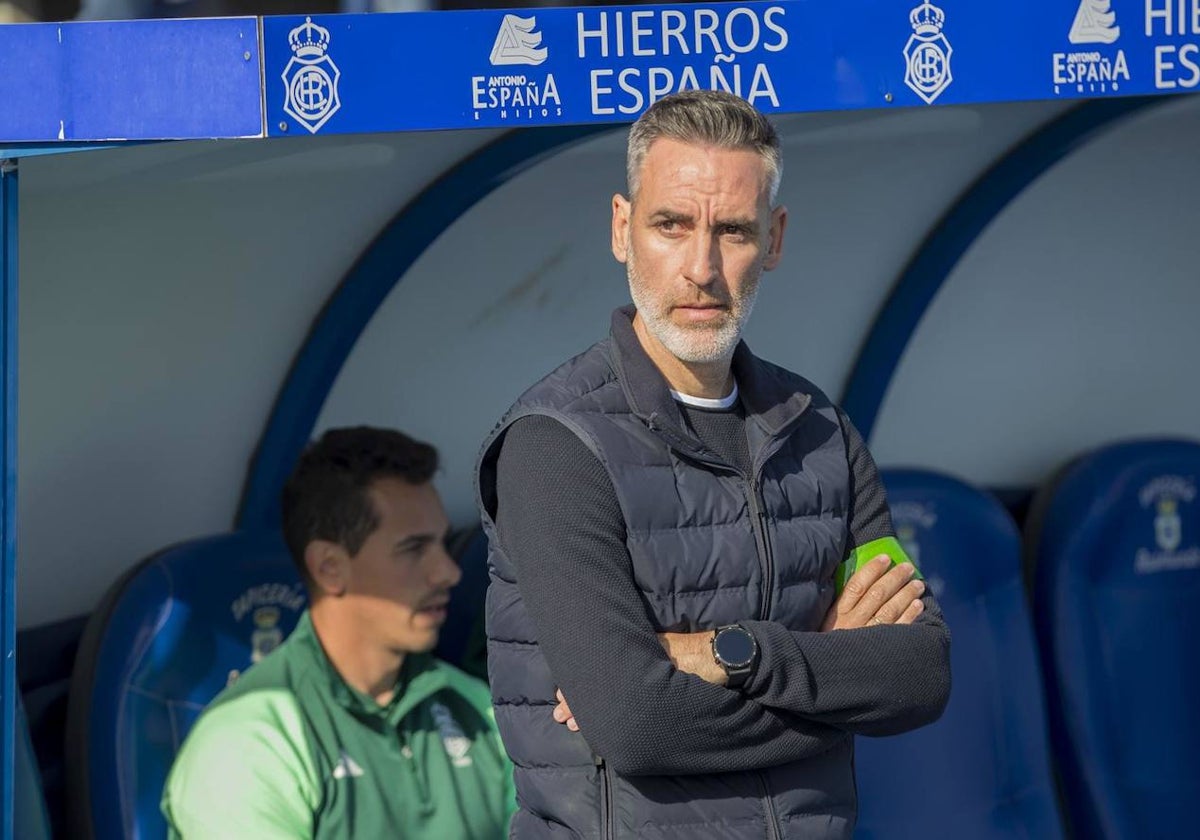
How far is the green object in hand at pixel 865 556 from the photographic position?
2.50 metres

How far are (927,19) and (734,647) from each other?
115 cm

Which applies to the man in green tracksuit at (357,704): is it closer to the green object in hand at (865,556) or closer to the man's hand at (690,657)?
the man's hand at (690,657)

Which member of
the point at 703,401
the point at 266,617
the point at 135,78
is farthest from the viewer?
the point at 266,617

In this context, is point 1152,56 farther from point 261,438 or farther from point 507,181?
point 261,438

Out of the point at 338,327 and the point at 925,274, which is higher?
the point at 925,274

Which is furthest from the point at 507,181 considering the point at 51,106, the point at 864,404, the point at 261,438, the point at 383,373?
the point at 51,106

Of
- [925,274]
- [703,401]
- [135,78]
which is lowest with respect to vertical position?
[703,401]

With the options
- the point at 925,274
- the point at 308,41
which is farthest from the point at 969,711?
the point at 308,41

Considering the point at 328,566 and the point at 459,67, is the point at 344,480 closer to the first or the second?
the point at 328,566

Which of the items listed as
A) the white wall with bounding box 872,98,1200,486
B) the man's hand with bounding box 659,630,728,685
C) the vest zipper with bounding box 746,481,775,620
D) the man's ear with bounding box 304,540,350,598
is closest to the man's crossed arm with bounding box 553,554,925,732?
the vest zipper with bounding box 746,481,775,620

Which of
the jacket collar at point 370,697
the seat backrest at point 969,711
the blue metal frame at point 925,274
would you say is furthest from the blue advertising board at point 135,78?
the blue metal frame at point 925,274

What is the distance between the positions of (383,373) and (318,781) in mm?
1142

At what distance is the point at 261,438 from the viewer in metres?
4.02

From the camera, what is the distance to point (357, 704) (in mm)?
3355
